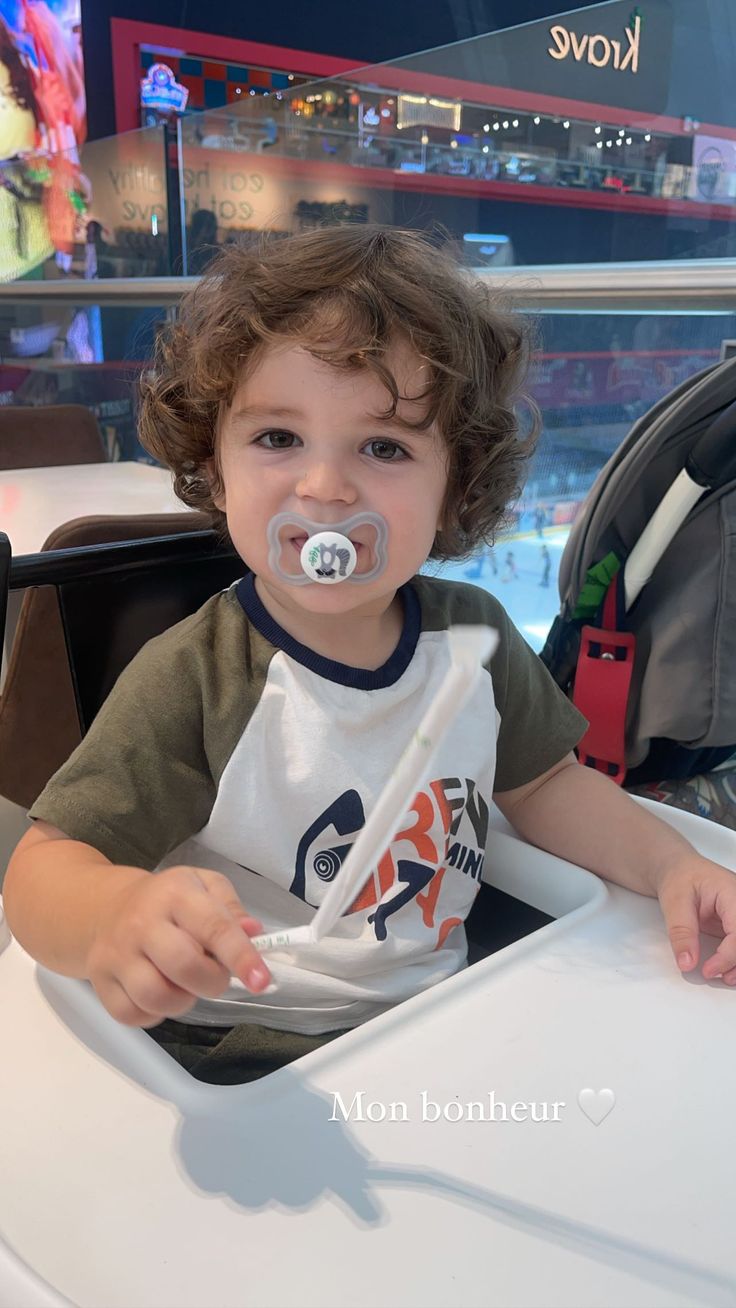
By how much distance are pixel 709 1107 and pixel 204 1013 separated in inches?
14.2

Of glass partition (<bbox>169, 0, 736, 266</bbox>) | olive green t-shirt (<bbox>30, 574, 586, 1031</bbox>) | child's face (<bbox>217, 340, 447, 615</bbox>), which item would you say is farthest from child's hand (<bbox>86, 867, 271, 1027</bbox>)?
glass partition (<bbox>169, 0, 736, 266</bbox>)

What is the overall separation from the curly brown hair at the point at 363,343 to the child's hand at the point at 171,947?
0.36 m

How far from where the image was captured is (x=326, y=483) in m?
0.65

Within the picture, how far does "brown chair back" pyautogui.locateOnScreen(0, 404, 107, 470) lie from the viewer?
2312 millimetres

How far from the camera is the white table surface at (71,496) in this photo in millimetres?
1515

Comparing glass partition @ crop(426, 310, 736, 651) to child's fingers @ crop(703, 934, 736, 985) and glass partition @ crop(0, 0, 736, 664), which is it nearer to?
glass partition @ crop(0, 0, 736, 664)

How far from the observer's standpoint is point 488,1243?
1.47 ft

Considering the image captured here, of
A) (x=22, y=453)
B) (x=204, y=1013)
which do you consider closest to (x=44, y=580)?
(x=204, y=1013)

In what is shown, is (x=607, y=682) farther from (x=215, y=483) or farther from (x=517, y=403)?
(x=215, y=483)

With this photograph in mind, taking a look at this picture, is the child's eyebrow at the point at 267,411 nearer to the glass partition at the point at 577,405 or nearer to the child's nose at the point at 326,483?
the child's nose at the point at 326,483

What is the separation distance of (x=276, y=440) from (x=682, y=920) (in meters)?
0.42

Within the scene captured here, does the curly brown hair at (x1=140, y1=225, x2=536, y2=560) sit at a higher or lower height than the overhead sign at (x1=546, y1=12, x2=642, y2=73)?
lower

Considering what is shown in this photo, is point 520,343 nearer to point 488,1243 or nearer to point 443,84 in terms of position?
point 488,1243

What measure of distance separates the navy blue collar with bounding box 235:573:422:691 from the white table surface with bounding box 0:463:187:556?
2.13ft
